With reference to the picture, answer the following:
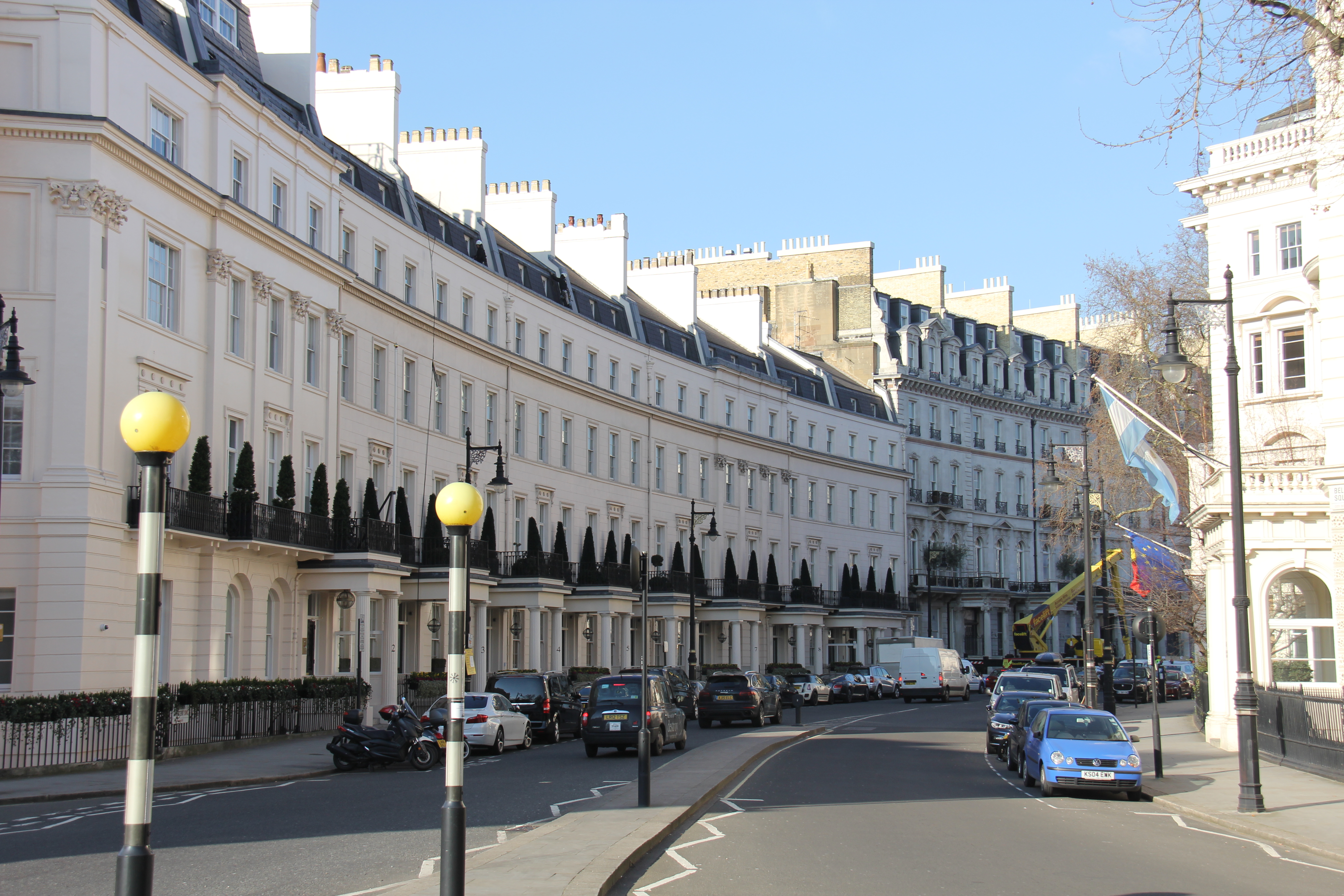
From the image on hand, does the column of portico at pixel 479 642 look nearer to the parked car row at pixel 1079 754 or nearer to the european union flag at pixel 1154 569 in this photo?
the european union flag at pixel 1154 569

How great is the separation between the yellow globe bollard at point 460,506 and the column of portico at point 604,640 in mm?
46788

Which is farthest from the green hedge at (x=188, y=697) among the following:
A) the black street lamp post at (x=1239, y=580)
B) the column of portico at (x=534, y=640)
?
the black street lamp post at (x=1239, y=580)

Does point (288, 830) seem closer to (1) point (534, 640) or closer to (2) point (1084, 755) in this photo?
(2) point (1084, 755)

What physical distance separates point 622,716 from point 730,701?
13238mm

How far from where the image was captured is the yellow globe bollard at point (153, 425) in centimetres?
757

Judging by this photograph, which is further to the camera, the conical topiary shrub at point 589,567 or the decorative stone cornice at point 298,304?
the conical topiary shrub at point 589,567

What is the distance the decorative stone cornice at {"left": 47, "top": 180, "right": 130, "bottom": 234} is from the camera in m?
28.1

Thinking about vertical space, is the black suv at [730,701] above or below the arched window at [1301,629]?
below

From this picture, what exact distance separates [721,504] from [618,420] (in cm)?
1067

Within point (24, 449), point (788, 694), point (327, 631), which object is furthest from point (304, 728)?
point (788, 694)

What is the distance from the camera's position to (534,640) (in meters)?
50.2

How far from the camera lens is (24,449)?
27.8 metres

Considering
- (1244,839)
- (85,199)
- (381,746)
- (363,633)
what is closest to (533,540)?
(363,633)

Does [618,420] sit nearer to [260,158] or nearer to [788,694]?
[788,694]
